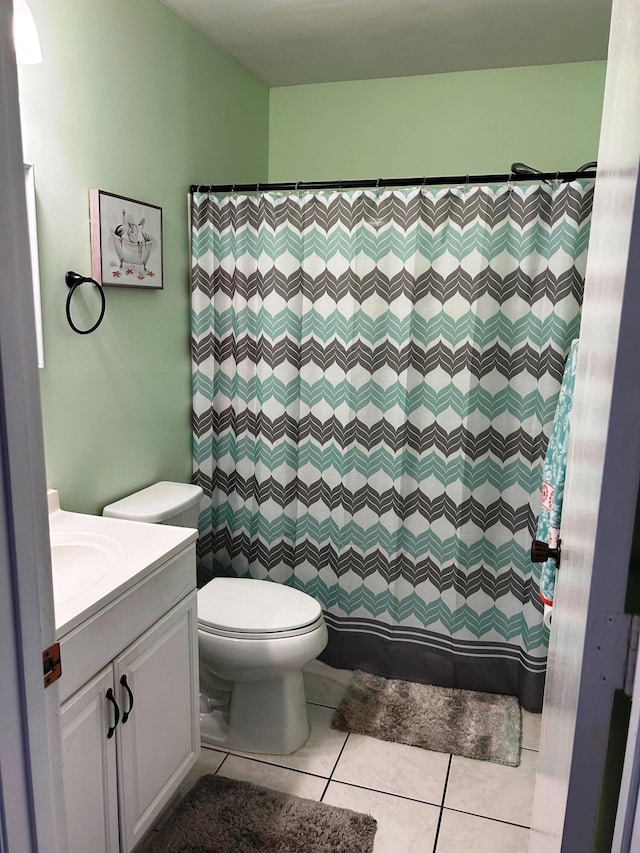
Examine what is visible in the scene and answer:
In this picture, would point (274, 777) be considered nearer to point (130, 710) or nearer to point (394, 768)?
point (394, 768)

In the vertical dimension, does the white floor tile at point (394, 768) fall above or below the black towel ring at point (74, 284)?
below

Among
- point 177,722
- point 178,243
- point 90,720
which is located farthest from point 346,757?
point 178,243

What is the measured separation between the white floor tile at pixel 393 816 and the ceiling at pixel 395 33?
2617 millimetres

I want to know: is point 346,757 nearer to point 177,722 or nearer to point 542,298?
point 177,722

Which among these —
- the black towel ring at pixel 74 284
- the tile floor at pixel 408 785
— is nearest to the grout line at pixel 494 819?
the tile floor at pixel 408 785

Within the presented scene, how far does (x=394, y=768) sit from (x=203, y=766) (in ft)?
2.03

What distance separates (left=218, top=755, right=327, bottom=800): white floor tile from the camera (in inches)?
78.2

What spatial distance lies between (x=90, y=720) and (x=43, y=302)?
113 cm

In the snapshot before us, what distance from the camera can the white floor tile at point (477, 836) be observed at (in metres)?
1.79

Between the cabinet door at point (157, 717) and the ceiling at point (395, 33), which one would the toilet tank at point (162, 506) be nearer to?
the cabinet door at point (157, 717)

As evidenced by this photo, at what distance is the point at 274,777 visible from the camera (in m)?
2.04

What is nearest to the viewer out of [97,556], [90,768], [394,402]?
[90,768]

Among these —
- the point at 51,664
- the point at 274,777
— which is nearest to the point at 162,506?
the point at 274,777

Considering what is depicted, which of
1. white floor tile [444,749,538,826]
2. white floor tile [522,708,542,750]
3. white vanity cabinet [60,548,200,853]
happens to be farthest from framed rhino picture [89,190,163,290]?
white floor tile [522,708,542,750]
